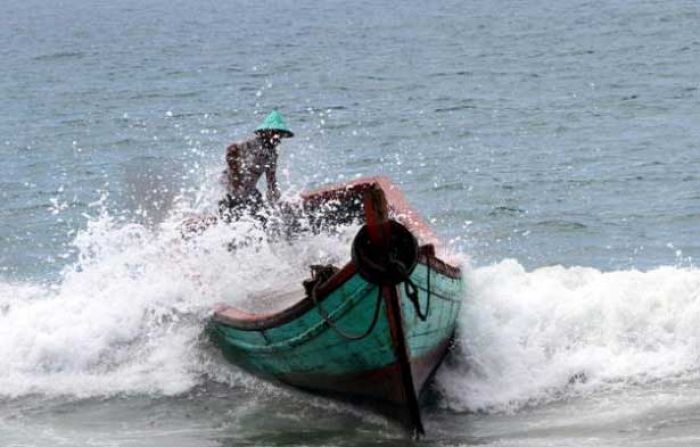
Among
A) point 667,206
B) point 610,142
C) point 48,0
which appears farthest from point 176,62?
point 48,0

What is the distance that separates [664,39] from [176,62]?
555 inches

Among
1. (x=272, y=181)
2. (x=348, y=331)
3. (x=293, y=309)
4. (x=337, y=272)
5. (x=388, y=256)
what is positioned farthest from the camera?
(x=272, y=181)

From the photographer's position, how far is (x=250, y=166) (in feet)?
44.1

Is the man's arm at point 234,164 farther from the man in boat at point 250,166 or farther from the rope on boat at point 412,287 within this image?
the rope on boat at point 412,287

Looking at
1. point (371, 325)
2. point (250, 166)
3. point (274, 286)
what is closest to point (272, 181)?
point (250, 166)

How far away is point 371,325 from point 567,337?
10.6 ft

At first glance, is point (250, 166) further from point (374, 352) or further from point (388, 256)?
point (388, 256)

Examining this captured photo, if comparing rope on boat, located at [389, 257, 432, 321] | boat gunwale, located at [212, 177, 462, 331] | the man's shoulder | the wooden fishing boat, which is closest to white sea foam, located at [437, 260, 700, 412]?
the wooden fishing boat

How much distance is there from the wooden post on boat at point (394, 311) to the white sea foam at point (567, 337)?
3.10 feet

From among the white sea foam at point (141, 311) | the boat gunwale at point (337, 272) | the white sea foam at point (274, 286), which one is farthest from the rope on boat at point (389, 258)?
the white sea foam at point (141, 311)

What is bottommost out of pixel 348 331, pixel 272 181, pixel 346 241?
pixel 348 331

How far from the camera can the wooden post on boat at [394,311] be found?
9141 mm

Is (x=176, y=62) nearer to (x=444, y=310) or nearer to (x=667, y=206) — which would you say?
(x=667, y=206)

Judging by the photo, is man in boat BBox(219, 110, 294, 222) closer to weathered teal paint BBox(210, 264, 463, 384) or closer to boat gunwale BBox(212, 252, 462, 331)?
boat gunwale BBox(212, 252, 462, 331)
